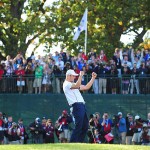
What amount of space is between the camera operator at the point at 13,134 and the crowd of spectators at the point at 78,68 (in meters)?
2.44

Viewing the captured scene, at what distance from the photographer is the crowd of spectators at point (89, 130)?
92.9 ft

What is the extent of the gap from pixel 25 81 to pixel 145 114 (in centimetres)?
600

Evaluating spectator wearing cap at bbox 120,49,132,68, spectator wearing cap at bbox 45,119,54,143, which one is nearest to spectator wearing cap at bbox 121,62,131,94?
spectator wearing cap at bbox 120,49,132,68

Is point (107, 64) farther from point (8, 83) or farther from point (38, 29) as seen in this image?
point (38, 29)

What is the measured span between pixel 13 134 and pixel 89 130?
3.33 m

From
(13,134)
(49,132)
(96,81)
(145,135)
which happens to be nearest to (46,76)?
(96,81)

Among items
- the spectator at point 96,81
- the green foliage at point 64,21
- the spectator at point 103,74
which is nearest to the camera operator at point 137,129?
the spectator at point 103,74

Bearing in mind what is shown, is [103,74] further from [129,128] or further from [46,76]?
[129,128]

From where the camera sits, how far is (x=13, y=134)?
2841 cm

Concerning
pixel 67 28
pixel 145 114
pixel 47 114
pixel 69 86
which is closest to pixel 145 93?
pixel 145 114

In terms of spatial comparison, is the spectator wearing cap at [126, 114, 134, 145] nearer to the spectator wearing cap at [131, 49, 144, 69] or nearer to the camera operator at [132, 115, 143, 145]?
the camera operator at [132, 115, 143, 145]

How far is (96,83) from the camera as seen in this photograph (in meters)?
30.3

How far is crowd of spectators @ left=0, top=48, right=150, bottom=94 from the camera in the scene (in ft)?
97.5

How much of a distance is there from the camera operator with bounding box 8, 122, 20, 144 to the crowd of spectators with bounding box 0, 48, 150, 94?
2.44m
